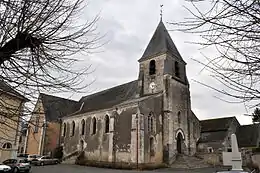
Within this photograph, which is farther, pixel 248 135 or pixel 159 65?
pixel 248 135

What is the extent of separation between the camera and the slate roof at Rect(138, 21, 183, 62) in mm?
30562

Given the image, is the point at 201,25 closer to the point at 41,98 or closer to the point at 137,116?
the point at 41,98

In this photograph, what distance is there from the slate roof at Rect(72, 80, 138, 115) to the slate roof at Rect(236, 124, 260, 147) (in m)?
17.1

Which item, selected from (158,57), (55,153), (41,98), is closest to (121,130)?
(158,57)

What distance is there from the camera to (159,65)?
29.8 m

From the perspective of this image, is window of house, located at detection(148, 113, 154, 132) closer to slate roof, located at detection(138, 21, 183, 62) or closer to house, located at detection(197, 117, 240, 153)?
slate roof, located at detection(138, 21, 183, 62)

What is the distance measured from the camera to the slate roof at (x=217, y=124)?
37.1 meters

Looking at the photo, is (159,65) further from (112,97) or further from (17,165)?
(17,165)

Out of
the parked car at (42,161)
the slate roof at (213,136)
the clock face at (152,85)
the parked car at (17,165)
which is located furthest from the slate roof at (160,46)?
the parked car at (17,165)

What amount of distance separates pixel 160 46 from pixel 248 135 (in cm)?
1810

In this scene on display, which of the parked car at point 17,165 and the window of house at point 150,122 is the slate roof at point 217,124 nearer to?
the window of house at point 150,122

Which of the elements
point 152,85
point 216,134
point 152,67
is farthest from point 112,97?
point 216,134

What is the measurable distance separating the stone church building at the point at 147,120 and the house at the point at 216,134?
2.71 meters

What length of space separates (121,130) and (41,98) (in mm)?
21851
